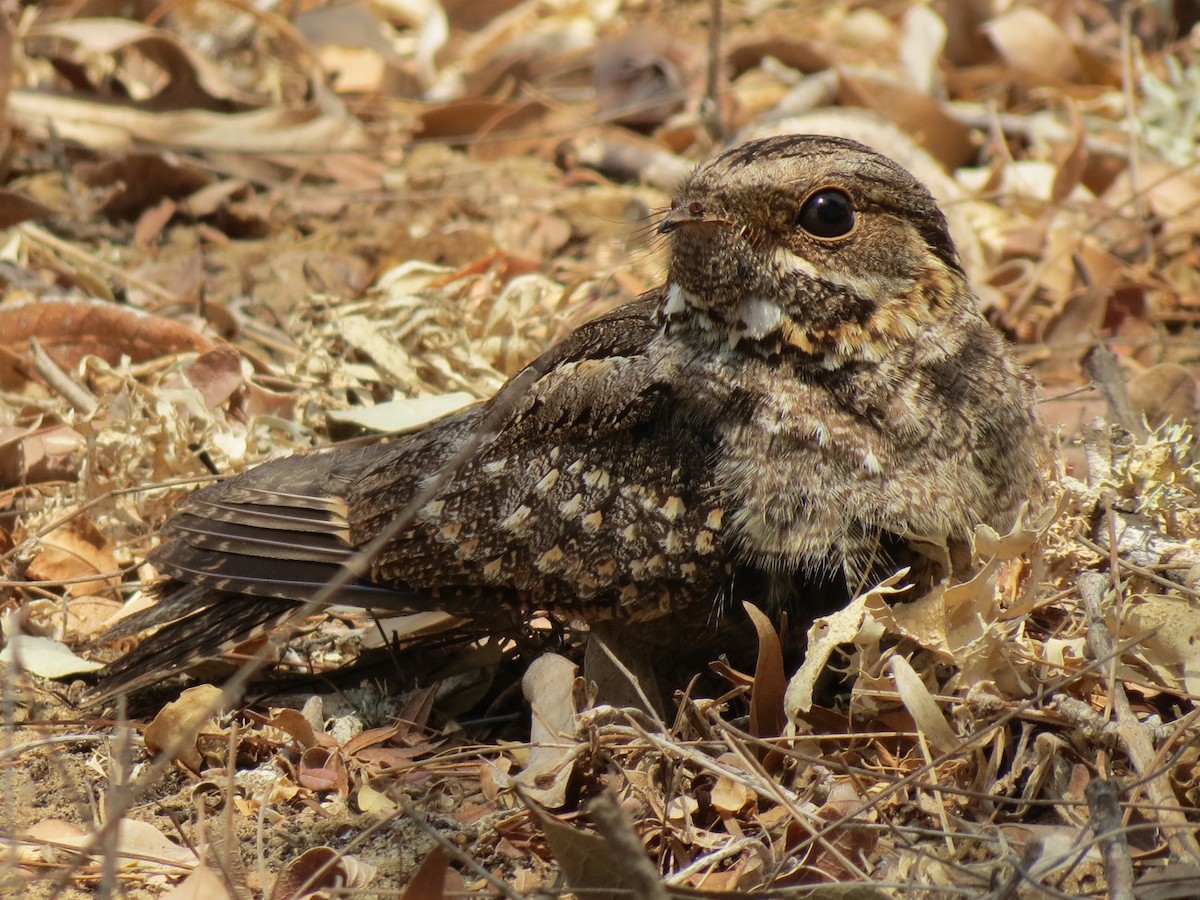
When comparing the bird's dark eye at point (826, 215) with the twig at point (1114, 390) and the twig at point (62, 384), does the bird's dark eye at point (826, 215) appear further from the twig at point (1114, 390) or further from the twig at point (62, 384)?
the twig at point (62, 384)

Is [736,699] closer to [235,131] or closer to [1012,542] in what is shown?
[1012,542]

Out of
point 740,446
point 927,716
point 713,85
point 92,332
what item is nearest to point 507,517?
point 740,446

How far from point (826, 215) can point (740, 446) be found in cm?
44

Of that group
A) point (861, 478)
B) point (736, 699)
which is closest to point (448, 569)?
point (736, 699)

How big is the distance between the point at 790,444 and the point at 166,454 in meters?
1.65

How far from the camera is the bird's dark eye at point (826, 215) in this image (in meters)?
2.30

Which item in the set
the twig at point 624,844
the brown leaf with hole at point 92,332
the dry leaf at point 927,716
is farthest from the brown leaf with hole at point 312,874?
the brown leaf with hole at point 92,332

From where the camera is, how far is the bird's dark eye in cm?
230

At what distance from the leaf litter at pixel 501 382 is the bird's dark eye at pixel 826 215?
63 cm

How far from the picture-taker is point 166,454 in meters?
3.18

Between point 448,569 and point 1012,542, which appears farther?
point 448,569

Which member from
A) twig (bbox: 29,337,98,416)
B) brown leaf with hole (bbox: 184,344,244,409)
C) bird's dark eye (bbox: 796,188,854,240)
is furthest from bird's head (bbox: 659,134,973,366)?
twig (bbox: 29,337,98,416)

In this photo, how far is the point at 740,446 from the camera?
2.34m

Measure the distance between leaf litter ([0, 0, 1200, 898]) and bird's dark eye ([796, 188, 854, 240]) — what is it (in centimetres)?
63
